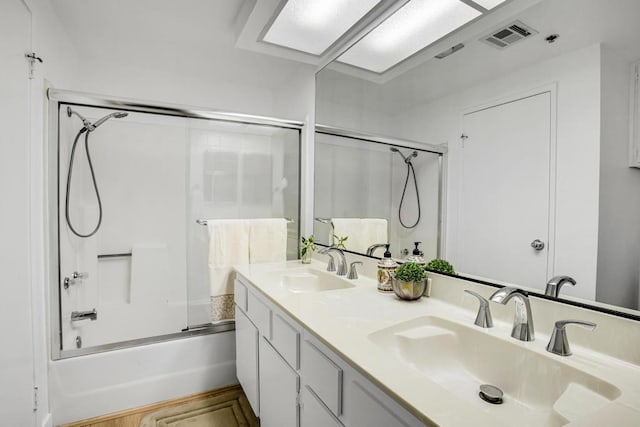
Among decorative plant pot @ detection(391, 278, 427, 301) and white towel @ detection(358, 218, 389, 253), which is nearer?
decorative plant pot @ detection(391, 278, 427, 301)

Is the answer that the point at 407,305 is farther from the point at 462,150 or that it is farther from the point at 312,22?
the point at 312,22

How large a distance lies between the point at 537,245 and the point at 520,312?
228 mm

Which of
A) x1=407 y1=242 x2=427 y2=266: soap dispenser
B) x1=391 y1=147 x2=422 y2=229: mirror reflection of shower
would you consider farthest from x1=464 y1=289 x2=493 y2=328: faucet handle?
x1=391 y1=147 x2=422 y2=229: mirror reflection of shower

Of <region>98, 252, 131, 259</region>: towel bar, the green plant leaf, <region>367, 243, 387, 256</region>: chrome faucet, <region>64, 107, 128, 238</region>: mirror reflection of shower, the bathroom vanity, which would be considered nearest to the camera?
the bathroom vanity

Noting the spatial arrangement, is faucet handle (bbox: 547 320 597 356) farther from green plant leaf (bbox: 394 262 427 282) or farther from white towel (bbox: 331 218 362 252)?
white towel (bbox: 331 218 362 252)

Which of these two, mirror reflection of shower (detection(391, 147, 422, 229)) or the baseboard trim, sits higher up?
mirror reflection of shower (detection(391, 147, 422, 229))

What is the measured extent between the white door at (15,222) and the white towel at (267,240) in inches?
43.9

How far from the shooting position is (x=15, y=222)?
135cm

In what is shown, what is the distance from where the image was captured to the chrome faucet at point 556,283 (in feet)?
2.92

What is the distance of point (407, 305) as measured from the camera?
3.89 feet

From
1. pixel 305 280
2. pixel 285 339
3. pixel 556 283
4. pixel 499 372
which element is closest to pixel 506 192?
pixel 556 283

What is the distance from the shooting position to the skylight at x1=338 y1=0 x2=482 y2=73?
1.29m

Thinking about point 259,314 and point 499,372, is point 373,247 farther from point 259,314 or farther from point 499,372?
point 499,372

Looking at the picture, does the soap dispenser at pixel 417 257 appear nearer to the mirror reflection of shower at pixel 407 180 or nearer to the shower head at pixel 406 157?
the mirror reflection of shower at pixel 407 180
